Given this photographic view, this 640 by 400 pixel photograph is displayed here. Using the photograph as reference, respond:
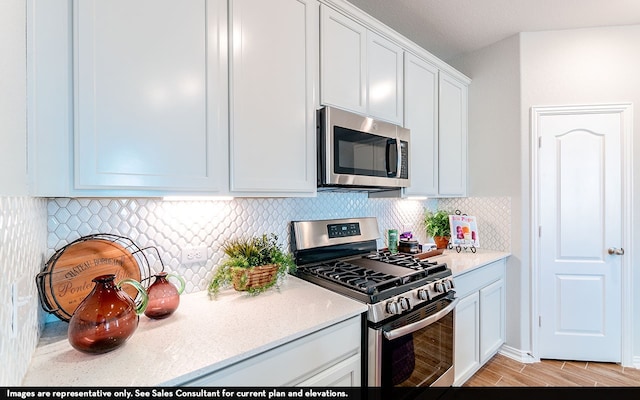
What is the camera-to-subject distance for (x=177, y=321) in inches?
47.1

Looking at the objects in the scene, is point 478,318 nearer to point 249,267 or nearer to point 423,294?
point 423,294

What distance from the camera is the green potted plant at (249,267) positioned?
1481mm

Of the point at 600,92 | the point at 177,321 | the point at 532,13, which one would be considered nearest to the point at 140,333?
the point at 177,321

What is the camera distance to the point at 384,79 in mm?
2023

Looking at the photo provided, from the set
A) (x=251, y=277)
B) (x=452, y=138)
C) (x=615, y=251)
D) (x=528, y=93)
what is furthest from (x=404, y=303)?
(x=528, y=93)

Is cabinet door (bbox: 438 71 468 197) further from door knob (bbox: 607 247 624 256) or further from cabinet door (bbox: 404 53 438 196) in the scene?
door knob (bbox: 607 247 624 256)

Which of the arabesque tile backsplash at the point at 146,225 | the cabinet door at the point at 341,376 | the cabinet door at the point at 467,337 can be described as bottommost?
the cabinet door at the point at 467,337

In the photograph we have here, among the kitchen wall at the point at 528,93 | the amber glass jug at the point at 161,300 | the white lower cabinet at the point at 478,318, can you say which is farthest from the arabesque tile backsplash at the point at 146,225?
the kitchen wall at the point at 528,93

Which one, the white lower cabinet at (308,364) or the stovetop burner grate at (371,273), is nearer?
the white lower cabinet at (308,364)

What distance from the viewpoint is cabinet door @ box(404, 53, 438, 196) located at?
222 cm

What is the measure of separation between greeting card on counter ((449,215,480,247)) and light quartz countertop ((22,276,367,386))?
1630mm

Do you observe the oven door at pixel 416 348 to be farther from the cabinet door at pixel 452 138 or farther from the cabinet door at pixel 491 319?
the cabinet door at pixel 452 138

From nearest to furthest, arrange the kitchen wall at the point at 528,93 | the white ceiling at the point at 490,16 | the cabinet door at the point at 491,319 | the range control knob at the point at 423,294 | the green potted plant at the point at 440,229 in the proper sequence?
1. the range control knob at the point at 423,294
2. the white ceiling at the point at 490,16
3. the cabinet door at the point at 491,319
4. the kitchen wall at the point at 528,93
5. the green potted plant at the point at 440,229

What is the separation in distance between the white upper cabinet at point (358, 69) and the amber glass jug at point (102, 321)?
1.30 metres
